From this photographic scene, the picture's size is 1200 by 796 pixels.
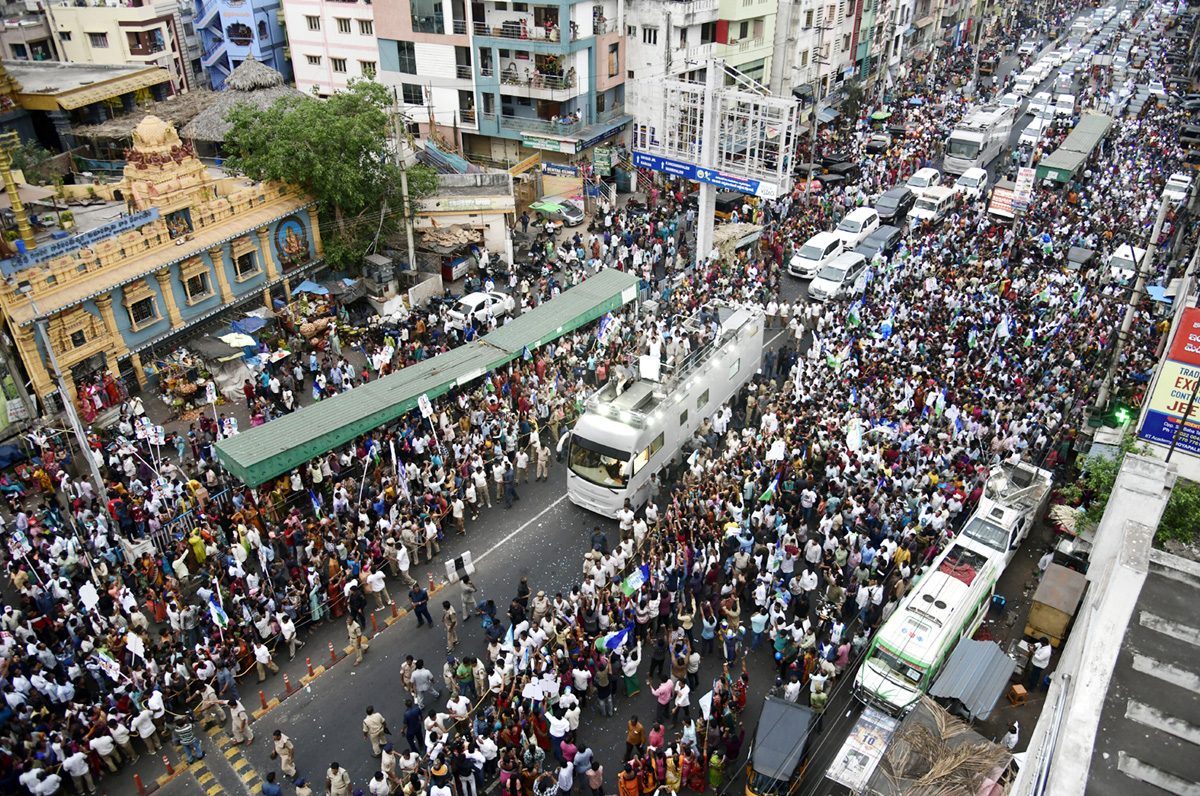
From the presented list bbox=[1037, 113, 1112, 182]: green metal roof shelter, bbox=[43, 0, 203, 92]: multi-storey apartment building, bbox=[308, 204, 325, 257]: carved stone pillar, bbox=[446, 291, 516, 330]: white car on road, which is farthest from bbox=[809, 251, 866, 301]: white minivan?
bbox=[43, 0, 203, 92]: multi-storey apartment building

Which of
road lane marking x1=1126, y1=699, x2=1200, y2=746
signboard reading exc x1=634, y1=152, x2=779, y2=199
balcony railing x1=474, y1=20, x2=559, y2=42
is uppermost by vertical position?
balcony railing x1=474, y1=20, x2=559, y2=42

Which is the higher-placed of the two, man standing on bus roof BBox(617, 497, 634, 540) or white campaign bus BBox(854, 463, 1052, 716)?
white campaign bus BBox(854, 463, 1052, 716)

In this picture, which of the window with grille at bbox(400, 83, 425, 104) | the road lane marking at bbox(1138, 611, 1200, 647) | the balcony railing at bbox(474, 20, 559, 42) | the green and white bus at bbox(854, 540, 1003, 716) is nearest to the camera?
the road lane marking at bbox(1138, 611, 1200, 647)

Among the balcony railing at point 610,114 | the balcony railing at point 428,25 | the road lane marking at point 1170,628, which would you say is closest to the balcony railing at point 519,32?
the balcony railing at point 428,25

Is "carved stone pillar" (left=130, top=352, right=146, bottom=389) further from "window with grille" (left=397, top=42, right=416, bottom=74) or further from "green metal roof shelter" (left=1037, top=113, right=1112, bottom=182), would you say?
"green metal roof shelter" (left=1037, top=113, right=1112, bottom=182)

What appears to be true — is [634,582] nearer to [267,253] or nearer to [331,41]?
[267,253]
